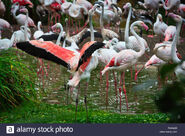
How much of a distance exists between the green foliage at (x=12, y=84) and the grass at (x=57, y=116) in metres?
0.13

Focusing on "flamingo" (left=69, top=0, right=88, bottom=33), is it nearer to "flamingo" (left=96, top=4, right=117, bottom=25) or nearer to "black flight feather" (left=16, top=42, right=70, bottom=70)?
"flamingo" (left=96, top=4, right=117, bottom=25)

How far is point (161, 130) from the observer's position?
2.82 meters

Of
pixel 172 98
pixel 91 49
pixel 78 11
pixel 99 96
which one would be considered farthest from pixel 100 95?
pixel 172 98

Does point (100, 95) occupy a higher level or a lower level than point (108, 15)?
lower

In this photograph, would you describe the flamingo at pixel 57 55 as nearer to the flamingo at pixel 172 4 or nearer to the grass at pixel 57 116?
the grass at pixel 57 116

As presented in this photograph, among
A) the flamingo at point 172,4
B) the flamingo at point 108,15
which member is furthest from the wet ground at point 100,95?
the flamingo at point 172,4

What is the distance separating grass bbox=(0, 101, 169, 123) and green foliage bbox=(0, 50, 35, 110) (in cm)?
13

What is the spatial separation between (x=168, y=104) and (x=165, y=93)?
0.08 ft

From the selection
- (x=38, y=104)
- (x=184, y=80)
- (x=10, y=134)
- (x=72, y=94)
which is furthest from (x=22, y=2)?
(x=184, y=80)

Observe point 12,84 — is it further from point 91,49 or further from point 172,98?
point 172,98

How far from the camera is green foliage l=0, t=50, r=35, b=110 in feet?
15.3

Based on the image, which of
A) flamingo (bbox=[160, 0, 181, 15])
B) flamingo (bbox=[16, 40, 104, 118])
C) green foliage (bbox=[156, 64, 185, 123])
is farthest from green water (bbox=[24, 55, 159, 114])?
flamingo (bbox=[160, 0, 181, 15])

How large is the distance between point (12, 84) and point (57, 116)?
2.85 ft

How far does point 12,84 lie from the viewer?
15.7ft
